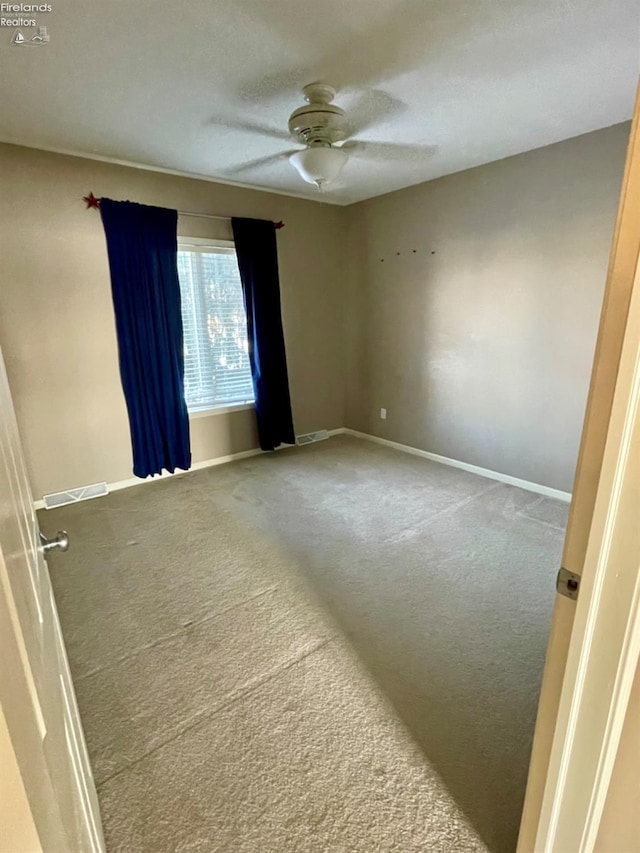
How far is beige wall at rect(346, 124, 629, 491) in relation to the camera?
3004 mm

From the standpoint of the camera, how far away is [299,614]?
7.03ft

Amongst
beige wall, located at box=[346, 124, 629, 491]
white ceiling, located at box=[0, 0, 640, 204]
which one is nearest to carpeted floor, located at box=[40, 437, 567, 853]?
beige wall, located at box=[346, 124, 629, 491]

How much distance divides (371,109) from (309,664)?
2819 mm

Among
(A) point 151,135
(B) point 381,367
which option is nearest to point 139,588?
(A) point 151,135

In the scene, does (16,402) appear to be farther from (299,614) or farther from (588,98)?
(588,98)

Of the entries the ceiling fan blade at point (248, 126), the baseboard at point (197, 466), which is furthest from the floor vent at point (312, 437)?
the ceiling fan blade at point (248, 126)

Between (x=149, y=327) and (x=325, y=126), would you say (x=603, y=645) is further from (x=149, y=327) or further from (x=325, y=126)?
(x=149, y=327)

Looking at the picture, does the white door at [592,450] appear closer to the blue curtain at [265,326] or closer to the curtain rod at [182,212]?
the curtain rod at [182,212]

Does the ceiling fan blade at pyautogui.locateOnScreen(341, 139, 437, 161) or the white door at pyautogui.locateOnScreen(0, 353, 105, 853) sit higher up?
the ceiling fan blade at pyautogui.locateOnScreen(341, 139, 437, 161)

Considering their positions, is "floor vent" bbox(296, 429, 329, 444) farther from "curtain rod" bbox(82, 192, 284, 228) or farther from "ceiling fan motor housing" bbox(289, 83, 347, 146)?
"ceiling fan motor housing" bbox(289, 83, 347, 146)

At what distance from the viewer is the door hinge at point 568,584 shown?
0.82 m

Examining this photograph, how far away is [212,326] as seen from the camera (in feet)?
13.1

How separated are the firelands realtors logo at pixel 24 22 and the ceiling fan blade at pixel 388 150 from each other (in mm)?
1753

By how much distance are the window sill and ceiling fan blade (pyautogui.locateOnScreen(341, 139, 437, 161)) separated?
7.51 feet
